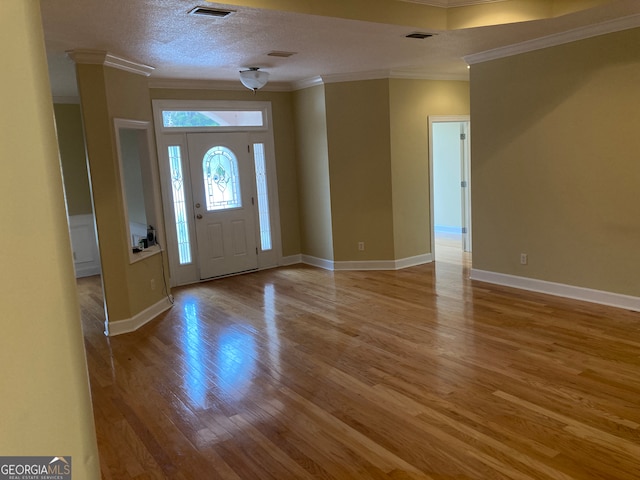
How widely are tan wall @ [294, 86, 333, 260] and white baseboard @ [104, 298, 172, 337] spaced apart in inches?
103

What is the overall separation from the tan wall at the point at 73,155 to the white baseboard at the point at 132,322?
295 cm

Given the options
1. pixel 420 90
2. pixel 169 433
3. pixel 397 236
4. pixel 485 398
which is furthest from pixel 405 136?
pixel 169 433

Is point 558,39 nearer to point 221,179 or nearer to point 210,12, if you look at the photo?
point 210,12

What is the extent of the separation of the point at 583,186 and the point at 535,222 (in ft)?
2.05

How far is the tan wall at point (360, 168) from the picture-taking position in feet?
21.0

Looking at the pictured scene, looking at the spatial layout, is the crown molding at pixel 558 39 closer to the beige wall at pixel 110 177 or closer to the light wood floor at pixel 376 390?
the light wood floor at pixel 376 390

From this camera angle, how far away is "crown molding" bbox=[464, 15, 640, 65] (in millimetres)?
4191

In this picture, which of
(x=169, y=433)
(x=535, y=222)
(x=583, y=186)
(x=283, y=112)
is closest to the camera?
(x=169, y=433)

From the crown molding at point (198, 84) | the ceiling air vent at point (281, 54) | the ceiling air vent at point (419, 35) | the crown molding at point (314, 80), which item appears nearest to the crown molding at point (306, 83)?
the crown molding at point (314, 80)

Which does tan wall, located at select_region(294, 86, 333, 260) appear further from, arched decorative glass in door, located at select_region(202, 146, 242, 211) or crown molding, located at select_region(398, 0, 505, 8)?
crown molding, located at select_region(398, 0, 505, 8)

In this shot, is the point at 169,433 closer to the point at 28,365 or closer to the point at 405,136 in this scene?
the point at 28,365

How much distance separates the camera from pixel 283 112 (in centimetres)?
717

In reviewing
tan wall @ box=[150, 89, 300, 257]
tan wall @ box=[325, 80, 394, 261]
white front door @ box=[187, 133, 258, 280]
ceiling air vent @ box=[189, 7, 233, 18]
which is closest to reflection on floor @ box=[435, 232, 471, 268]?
tan wall @ box=[325, 80, 394, 261]

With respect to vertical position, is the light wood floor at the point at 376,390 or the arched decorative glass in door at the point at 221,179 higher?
the arched decorative glass in door at the point at 221,179
